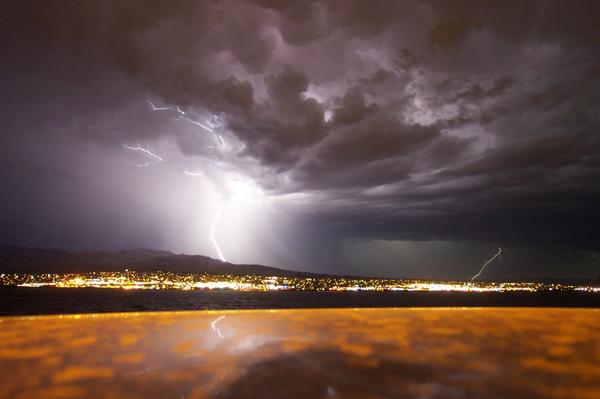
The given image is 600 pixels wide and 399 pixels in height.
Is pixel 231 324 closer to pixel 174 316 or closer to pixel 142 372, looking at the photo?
pixel 174 316

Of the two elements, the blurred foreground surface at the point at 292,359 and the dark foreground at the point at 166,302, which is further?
the dark foreground at the point at 166,302

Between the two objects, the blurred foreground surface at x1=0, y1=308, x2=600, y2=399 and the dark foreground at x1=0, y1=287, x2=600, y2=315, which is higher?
the blurred foreground surface at x1=0, y1=308, x2=600, y2=399

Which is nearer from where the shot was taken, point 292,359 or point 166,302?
point 292,359

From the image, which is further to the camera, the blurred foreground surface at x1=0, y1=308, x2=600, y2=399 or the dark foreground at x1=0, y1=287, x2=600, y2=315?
the dark foreground at x1=0, y1=287, x2=600, y2=315

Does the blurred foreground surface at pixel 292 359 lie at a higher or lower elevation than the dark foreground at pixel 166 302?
higher

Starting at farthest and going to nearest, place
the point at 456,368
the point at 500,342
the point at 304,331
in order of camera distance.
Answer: the point at 304,331, the point at 500,342, the point at 456,368

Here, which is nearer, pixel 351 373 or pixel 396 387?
pixel 396 387

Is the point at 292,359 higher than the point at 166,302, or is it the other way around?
the point at 292,359

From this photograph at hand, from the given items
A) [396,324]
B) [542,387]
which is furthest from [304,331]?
[542,387]
